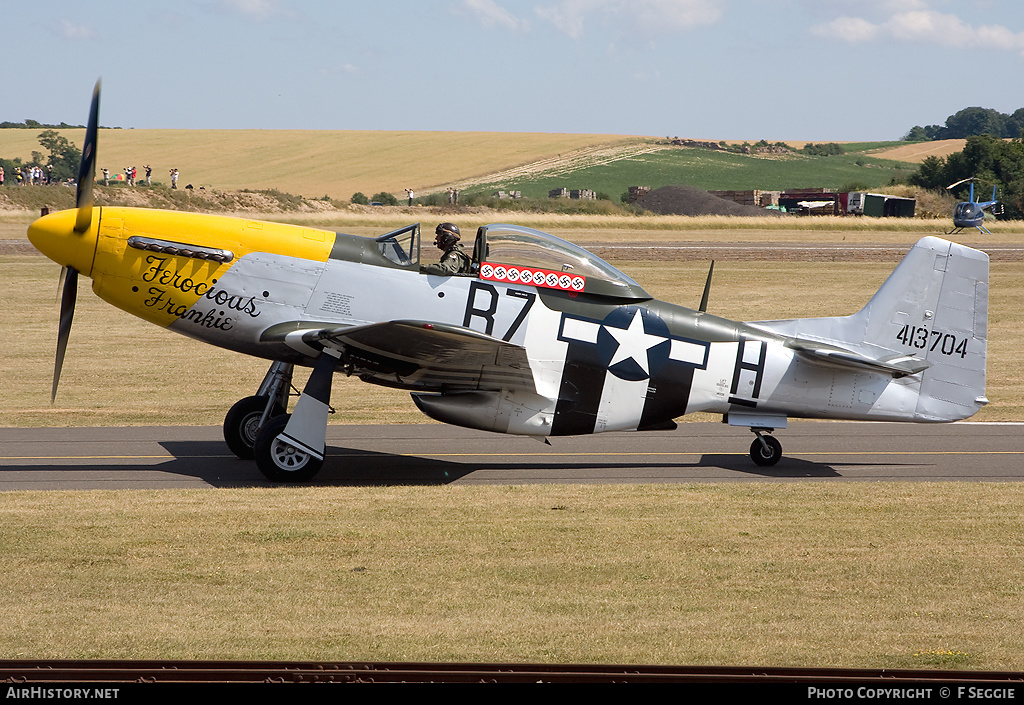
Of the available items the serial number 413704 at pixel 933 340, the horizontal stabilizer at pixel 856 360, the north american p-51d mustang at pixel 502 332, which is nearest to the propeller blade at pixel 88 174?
the north american p-51d mustang at pixel 502 332

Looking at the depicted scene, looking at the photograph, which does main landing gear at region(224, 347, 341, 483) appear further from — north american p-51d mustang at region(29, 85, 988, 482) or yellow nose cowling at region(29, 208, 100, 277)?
yellow nose cowling at region(29, 208, 100, 277)

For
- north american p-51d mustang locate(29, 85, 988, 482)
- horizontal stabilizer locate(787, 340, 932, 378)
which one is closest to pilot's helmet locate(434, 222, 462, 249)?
north american p-51d mustang locate(29, 85, 988, 482)

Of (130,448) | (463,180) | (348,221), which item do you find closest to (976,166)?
(463,180)

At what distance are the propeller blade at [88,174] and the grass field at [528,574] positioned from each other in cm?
271

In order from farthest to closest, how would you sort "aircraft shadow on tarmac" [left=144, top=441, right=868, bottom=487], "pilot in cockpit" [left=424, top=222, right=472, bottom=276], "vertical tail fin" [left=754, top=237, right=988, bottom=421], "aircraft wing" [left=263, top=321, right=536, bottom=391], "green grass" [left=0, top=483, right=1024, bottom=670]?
"vertical tail fin" [left=754, top=237, right=988, bottom=421], "aircraft shadow on tarmac" [left=144, top=441, right=868, bottom=487], "pilot in cockpit" [left=424, top=222, right=472, bottom=276], "aircraft wing" [left=263, top=321, right=536, bottom=391], "green grass" [left=0, top=483, right=1024, bottom=670]

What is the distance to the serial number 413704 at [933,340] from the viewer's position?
11242 millimetres

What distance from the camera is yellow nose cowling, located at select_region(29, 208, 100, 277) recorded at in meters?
10.1

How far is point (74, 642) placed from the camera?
5934mm

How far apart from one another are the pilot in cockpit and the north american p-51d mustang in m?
0.09

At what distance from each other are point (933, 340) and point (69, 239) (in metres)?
9.27

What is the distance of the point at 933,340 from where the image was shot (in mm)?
11281

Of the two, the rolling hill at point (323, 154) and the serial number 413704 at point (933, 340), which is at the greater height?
the rolling hill at point (323, 154)

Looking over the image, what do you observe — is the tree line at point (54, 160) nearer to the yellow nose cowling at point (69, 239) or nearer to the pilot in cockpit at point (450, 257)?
the yellow nose cowling at point (69, 239)

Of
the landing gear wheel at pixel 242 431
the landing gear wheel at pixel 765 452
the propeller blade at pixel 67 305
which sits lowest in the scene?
the landing gear wheel at pixel 242 431
